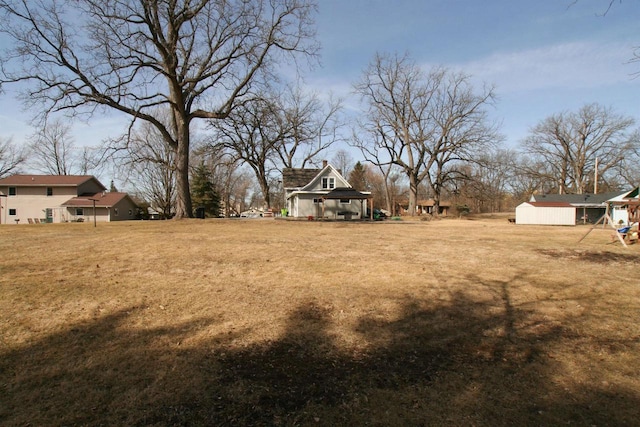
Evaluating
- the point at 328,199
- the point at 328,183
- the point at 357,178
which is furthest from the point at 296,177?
the point at 357,178

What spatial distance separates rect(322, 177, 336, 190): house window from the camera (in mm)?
38062

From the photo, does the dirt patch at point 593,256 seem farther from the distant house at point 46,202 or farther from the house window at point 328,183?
the distant house at point 46,202

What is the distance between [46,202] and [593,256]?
53.8m

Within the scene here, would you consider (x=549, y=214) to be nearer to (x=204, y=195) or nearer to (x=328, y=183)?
(x=328, y=183)

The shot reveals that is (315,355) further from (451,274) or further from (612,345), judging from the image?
(451,274)

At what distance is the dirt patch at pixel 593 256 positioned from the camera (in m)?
10.9

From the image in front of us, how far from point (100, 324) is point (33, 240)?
28.4ft

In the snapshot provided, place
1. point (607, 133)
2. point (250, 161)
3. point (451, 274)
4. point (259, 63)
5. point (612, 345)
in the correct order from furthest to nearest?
point (607, 133), point (250, 161), point (259, 63), point (451, 274), point (612, 345)

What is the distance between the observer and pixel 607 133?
5031 centimetres

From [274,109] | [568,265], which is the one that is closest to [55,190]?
[274,109]

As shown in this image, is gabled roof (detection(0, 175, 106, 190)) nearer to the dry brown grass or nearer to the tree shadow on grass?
the dry brown grass

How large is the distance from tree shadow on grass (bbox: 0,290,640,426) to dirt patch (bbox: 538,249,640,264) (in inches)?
286

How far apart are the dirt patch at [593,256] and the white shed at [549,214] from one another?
25297 millimetres

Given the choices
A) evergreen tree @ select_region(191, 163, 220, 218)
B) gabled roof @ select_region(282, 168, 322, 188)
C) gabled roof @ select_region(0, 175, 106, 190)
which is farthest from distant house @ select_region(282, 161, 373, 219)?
gabled roof @ select_region(0, 175, 106, 190)
